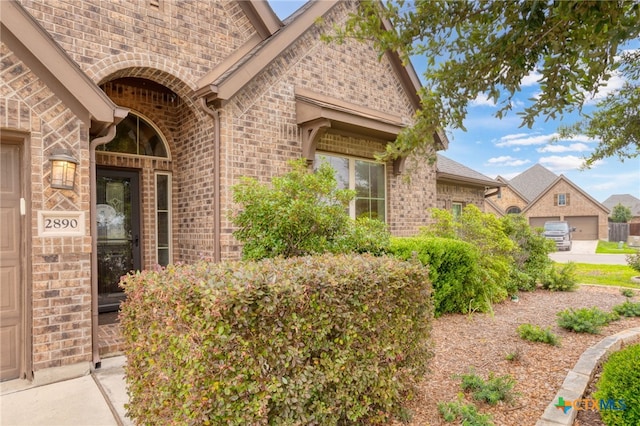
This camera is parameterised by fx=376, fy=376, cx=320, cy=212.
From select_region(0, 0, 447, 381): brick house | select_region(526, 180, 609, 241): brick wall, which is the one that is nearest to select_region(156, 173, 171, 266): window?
select_region(0, 0, 447, 381): brick house

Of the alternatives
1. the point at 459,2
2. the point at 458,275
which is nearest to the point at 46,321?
the point at 459,2

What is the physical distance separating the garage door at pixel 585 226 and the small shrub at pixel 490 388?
132 feet

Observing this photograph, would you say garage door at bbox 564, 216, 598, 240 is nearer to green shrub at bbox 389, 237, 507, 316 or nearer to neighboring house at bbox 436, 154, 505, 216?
neighboring house at bbox 436, 154, 505, 216

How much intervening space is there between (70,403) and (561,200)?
139ft

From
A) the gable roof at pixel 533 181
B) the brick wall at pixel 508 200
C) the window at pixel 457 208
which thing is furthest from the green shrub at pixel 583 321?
the gable roof at pixel 533 181

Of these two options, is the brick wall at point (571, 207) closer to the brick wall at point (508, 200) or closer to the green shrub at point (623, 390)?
the brick wall at point (508, 200)

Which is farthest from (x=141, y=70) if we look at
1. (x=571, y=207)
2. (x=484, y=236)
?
(x=571, y=207)

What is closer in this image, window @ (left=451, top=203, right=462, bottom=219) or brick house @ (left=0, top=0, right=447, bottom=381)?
brick house @ (left=0, top=0, right=447, bottom=381)

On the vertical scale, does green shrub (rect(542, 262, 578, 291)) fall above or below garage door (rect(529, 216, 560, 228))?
below

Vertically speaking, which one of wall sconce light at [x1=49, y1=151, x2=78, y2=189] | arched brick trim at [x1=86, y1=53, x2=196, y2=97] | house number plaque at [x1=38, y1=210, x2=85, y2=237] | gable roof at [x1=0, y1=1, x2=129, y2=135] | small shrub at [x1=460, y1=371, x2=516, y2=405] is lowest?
small shrub at [x1=460, y1=371, x2=516, y2=405]

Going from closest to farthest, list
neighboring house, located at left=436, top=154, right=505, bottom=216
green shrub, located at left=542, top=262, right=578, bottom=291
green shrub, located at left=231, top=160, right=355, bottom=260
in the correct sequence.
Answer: green shrub, located at left=231, top=160, right=355, bottom=260, green shrub, located at left=542, top=262, right=578, bottom=291, neighboring house, located at left=436, top=154, right=505, bottom=216

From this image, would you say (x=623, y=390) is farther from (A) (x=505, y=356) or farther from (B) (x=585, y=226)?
(B) (x=585, y=226)

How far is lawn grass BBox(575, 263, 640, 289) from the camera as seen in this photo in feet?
34.3

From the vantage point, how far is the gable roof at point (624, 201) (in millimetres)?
50469
